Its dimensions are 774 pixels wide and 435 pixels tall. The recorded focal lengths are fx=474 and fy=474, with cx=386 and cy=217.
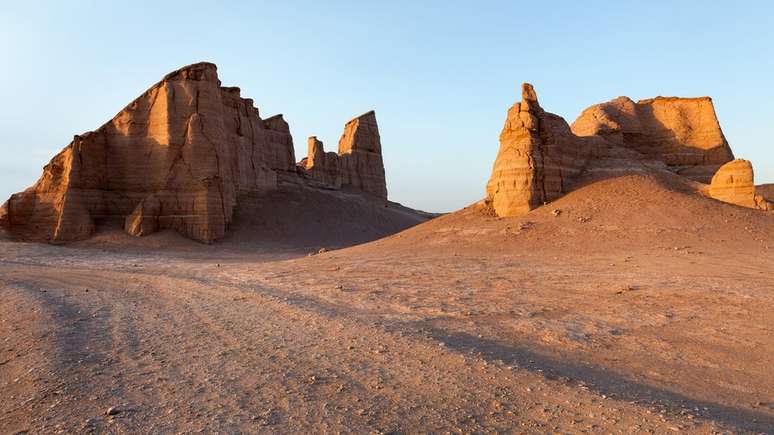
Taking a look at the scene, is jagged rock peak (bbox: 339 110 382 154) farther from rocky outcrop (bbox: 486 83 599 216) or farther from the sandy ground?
the sandy ground

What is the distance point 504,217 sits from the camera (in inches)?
840

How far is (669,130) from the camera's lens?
27.2 metres

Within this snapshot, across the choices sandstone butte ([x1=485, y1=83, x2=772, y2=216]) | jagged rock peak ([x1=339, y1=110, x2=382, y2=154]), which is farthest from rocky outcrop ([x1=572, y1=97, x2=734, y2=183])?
jagged rock peak ([x1=339, y1=110, x2=382, y2=154])

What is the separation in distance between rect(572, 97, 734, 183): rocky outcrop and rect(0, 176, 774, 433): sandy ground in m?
14.0

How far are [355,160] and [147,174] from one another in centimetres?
2979

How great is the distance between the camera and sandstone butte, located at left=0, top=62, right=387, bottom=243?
27.6 meters

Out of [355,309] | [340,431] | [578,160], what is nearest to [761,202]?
[578,160]

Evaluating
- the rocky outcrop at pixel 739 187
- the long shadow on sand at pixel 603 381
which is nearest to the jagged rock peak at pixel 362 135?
the rocky outcrop at pixel 739 187

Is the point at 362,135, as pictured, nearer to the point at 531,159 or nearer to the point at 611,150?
the point at 611,150

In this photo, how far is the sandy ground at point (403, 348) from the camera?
383 centimetres

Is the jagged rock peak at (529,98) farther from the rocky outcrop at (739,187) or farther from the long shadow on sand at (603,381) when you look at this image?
the long shadow on sand at (603,381)

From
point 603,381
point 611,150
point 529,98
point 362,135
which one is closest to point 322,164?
point 362,135

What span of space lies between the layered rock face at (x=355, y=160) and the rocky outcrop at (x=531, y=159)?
32.1m

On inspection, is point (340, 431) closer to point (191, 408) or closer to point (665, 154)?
point (191, 408)
